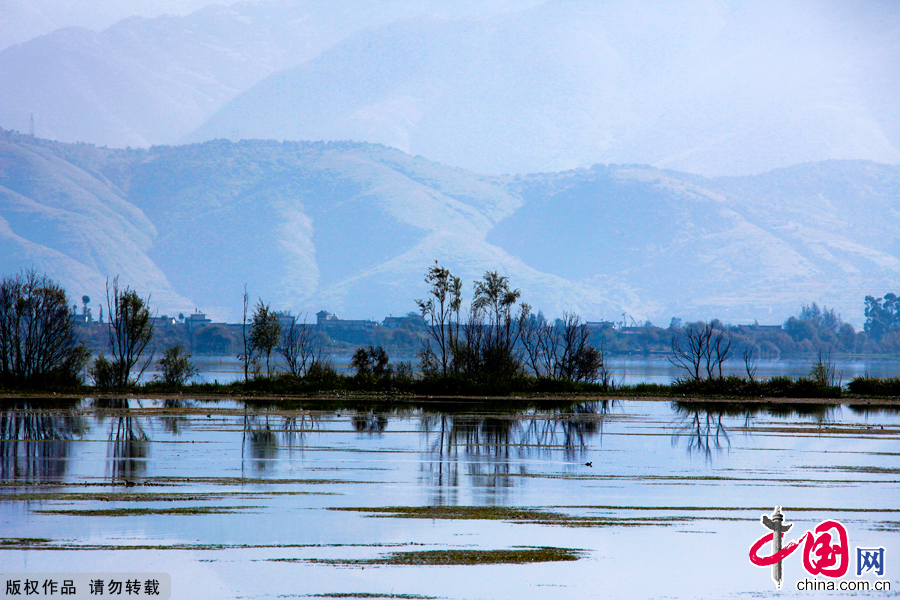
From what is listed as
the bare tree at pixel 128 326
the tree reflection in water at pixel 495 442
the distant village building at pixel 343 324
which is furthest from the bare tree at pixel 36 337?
the distant village building at pixel 343 324

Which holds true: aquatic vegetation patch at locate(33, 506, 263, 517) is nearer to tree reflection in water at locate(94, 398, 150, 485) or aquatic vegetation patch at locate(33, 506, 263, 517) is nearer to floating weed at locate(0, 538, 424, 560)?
floating weed at locate(0, 538, 424, 560)

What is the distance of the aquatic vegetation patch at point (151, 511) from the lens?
1078 centimetres

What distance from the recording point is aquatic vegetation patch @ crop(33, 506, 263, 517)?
424 inches

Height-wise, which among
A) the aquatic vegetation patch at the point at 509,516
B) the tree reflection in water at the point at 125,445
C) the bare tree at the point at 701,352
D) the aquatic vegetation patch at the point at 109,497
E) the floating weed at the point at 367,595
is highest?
the bare tree at the point at 701,352

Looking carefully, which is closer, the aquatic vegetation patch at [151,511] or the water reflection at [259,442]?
the aquatic vegetation patch at [151,511]

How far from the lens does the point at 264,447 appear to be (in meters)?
18.5

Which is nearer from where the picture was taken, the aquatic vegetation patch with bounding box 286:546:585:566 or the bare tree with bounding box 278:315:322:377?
the aquatic vegetation patch with bounding box 286:546:585:566

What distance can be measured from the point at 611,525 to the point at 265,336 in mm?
35753

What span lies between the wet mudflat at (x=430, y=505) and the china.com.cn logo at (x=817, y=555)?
130 millimetres

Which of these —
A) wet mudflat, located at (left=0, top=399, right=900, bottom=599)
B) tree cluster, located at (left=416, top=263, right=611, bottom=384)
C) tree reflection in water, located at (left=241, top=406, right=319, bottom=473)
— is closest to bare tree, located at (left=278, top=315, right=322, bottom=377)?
tree cluster, located at (left=416, top=263, right=611, bottom=384)

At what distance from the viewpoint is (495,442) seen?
1989cm

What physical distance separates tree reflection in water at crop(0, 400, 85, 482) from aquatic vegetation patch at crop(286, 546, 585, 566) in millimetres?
7050

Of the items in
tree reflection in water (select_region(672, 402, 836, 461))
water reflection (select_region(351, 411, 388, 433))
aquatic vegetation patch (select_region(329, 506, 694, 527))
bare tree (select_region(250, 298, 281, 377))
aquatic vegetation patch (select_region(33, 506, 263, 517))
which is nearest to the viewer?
aquatic vegetation patch (select_region(33, 506, 263, 517))

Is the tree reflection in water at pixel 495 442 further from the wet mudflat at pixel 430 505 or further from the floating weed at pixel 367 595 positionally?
the floating weed at pixel 367 595
